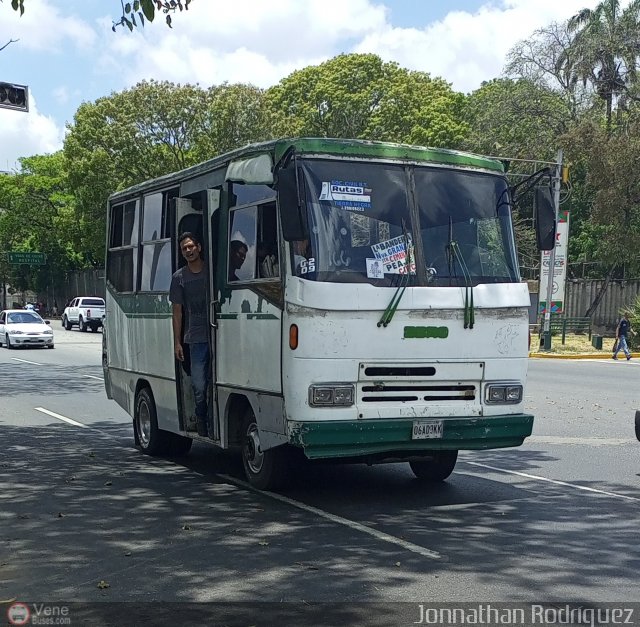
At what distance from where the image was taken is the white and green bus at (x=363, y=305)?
821 cm

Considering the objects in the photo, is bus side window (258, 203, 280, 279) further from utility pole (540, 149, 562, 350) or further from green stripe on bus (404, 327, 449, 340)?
utility pole (540, 149, 562, 350)

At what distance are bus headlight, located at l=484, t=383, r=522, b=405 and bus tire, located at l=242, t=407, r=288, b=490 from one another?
1.85 m

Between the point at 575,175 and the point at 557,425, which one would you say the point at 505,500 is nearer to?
the point at 557,425

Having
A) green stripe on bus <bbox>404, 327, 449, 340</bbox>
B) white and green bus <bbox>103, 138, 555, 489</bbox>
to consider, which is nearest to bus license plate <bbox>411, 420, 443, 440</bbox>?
white and green bus <bbox>103, 138, 555, 489</bbox>

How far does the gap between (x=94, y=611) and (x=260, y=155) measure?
4412 mm

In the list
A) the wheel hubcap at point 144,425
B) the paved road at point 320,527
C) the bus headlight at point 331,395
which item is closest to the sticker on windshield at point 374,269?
the bus headlight at point 331,395

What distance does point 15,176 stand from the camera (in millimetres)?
73625

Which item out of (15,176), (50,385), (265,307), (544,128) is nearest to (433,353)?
(265,307)

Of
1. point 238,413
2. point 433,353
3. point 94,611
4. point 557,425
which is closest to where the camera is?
point 94,611

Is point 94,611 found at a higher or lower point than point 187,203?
lower

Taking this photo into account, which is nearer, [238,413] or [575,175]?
[238,413]

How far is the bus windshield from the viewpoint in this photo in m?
8.31

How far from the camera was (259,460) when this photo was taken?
9227 mm

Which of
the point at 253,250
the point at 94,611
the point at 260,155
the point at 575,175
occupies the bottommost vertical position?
the point at 94,611
